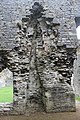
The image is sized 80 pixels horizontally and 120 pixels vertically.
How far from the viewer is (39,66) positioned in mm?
12438

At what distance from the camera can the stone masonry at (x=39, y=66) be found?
467 inches

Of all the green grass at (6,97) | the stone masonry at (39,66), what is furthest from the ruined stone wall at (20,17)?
the green grass at (6,97)

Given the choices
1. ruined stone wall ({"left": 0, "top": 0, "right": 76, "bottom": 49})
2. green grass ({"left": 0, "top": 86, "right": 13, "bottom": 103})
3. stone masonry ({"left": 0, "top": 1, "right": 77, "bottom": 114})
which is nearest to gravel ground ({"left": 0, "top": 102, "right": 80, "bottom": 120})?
stone masonry ({"left": 0, "top": 1, "right": 77, "bottom": 114})

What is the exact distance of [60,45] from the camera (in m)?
13.2

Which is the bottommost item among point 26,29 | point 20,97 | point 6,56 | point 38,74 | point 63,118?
point 63,118

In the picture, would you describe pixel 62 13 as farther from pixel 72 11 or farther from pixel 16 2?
pixel 16 2

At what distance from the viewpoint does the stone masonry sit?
467 inches

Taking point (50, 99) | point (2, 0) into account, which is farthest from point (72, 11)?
point (50, 99)

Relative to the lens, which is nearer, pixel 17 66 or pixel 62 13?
pixel 17 66

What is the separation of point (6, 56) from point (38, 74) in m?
1.71

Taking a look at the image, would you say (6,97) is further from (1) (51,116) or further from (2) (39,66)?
(1) (51,116)

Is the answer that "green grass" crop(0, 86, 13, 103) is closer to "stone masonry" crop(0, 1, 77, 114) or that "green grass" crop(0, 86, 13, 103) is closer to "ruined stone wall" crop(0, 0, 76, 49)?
"stone masonry" crop(0, 1, 77, 114)

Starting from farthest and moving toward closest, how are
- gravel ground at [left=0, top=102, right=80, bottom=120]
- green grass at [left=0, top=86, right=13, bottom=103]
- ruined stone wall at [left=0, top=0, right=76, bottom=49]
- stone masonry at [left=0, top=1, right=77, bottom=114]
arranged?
1. green grass at [left=0, top=86, right=13, bottom=103]
2. ruined stone wall at [left=0, top=0, right=76, bottom=49]
3. stone masonry at [left=0, top=1, right=77, bottom=114]
4. gravel ground at [left=0, top=102, right=80, bottom=120]

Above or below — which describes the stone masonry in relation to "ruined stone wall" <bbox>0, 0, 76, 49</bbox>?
below
